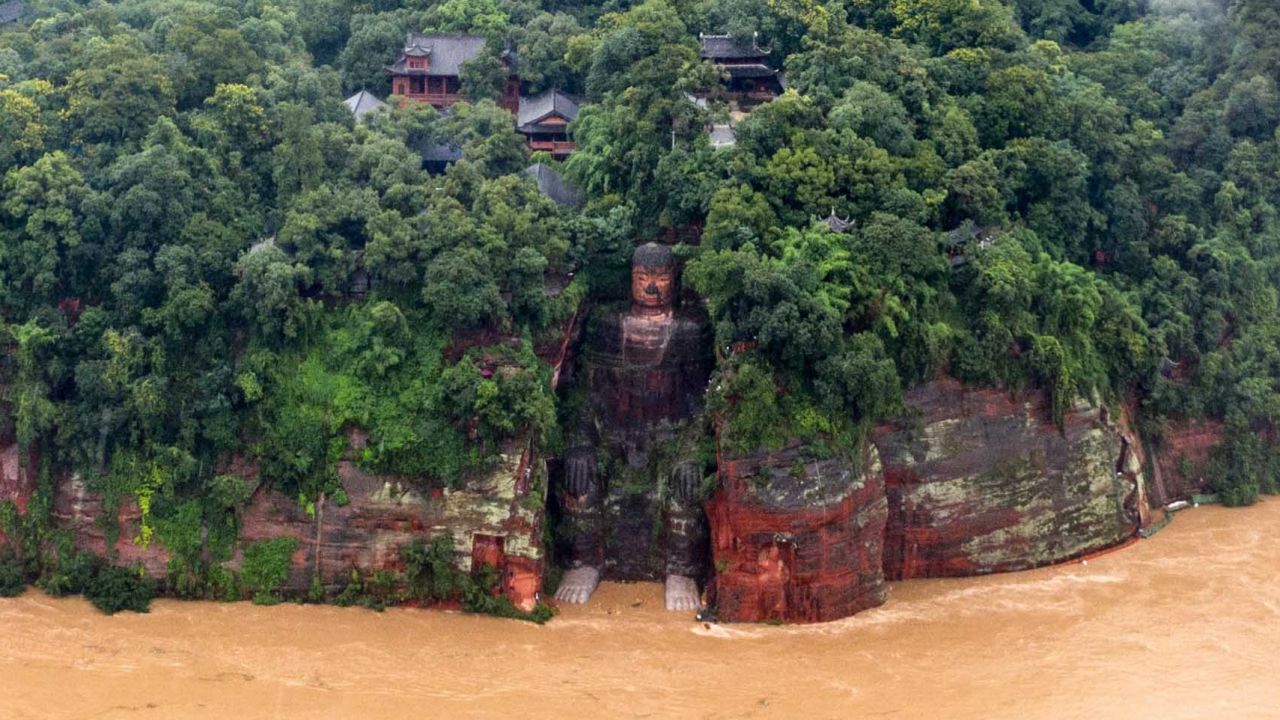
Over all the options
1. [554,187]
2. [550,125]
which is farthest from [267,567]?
[550,125]

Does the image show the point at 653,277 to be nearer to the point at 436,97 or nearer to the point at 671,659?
the point at 671,659

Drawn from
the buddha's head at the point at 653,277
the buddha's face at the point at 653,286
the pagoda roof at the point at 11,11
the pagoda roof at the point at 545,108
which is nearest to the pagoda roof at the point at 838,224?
the buddha's head at the point at 653,277

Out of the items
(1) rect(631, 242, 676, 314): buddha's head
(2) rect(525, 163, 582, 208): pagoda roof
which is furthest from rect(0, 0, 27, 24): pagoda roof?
(1) rect(631, 242, 676, 314): buddha's head

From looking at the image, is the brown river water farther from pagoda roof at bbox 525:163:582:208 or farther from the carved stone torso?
pagoda roof at bbox 525:163:582:208

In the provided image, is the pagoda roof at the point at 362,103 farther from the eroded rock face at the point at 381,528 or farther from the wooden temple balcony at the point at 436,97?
the eroded rock face at the point at 381,528

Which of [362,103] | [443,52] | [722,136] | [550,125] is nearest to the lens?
[722,136]

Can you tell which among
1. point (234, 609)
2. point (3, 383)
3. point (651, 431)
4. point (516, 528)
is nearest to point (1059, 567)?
point (651, 431)

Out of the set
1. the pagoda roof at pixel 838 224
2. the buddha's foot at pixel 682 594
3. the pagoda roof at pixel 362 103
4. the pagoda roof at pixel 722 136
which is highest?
the pagoda roof at pixel 722 136
